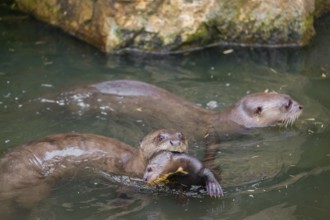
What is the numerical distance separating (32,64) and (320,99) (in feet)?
10.5

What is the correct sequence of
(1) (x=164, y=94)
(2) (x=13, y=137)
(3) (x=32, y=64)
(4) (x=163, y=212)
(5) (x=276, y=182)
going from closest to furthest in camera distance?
(4) (x=163, y=212) < (5) (x=276, y=182) < (2) (x=13, y=137) < (1) (x=164, y=94) < (3) (x=32, y=64)

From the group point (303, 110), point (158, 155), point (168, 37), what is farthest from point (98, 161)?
point (168, 37)

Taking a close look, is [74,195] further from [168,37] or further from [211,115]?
[168,37]

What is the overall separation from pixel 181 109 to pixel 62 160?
148 centimetres

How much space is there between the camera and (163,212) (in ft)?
14.9

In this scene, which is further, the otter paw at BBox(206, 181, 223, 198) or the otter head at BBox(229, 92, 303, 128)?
the otter head at BBox(229, 92, 303, 128)

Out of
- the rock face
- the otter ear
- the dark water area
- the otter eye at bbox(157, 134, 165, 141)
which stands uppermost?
the rock face

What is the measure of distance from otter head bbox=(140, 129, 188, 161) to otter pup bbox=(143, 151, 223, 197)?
123mm

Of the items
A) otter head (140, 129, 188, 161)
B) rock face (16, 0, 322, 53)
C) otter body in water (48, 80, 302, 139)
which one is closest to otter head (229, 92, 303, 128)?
otter body in water (48, 80, 302, 139)

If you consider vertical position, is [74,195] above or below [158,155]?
A: below

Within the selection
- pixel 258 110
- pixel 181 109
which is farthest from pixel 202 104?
pixel 258 110

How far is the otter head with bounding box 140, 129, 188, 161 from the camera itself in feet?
15.4

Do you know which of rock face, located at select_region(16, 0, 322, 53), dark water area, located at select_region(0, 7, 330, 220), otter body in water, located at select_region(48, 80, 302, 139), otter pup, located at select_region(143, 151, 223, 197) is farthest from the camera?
rock face, located at select_region(16, 0, 322, 53)

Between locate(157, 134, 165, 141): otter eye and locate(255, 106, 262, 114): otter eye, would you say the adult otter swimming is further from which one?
locate(255, 106, 262, 114): otter eye
